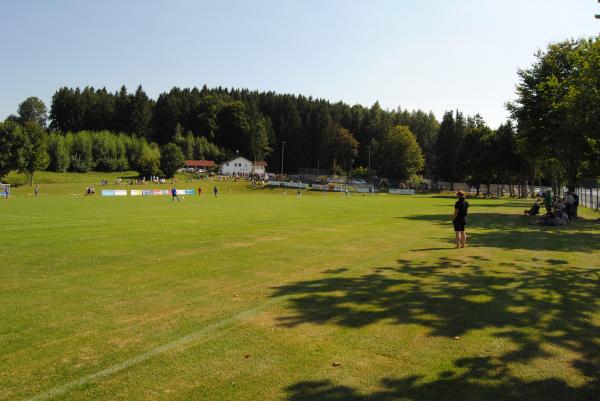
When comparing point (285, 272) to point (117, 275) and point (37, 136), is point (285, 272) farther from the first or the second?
point (37, 136)

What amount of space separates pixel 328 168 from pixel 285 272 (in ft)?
436

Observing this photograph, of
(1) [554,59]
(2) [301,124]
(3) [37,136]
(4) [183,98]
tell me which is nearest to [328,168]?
(2) [301,124]

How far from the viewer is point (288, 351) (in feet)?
19.9

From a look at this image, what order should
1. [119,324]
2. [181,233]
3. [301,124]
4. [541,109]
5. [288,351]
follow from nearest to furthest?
[288,351]
[119,324]
[181,233]
[541,109]
[301,124]

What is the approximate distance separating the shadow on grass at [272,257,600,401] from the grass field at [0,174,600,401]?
3cm

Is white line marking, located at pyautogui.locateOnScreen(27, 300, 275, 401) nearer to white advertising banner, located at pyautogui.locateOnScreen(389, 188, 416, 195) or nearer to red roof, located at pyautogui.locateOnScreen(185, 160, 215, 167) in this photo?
white advertising banner, located at pyautogui.locateOnScreen(389, 188, 416, 195)

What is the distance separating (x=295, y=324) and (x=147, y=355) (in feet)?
7.68

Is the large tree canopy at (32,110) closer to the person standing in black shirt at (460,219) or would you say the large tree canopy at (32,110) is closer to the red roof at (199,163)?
the red roof at (199,163)

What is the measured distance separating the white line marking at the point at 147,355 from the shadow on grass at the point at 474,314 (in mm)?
1004

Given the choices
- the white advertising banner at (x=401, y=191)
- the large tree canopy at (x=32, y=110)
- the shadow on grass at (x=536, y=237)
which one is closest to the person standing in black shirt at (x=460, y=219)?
the shadow on grass at (x=536, y=237)

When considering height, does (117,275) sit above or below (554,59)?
below

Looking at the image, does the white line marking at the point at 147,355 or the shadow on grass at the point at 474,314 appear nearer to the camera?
the white line marking at the point at 147,355

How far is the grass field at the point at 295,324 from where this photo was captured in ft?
16.9

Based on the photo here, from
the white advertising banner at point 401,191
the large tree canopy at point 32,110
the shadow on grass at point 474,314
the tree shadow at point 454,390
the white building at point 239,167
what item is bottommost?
the tree shadow at point 454,390
